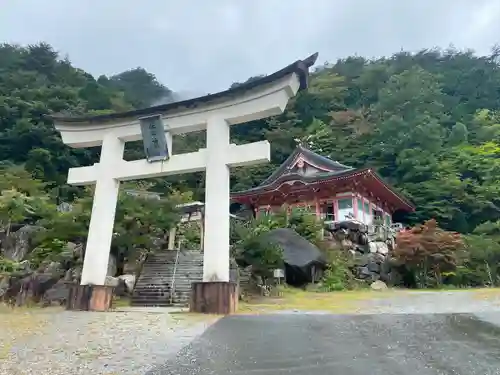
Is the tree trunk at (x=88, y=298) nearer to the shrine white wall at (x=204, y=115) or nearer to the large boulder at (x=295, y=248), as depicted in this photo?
the shrine white wall at (x=204, y=115)

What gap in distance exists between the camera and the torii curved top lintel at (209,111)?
8273 millimetres

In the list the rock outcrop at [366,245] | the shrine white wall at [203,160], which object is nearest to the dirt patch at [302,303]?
the shrine white wall at [203,160]

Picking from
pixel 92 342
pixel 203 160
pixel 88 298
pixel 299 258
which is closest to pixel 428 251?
pixel 299 258

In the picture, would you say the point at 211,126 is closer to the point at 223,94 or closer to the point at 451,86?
the point at 223,94

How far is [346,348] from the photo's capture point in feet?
13.7

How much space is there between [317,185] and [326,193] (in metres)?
0.94

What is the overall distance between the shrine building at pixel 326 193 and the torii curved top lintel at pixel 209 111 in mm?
11560

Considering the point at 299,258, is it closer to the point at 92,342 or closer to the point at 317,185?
the point at 317,185

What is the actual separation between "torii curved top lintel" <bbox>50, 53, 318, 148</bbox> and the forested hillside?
17442 millimetres

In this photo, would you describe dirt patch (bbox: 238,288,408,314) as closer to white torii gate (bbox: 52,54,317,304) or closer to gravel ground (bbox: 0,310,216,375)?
white torii gate (bbox: 52,54,317,304)

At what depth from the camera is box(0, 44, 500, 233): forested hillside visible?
25.4 meters

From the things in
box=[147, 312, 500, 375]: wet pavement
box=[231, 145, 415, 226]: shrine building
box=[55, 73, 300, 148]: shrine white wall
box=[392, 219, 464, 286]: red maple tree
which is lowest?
box=[147, 312, 500, 375]: wet pavement

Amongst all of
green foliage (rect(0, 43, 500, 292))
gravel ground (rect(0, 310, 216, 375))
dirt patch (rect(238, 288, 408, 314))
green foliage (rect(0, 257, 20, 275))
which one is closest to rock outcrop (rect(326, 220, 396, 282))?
green foliage (rect(0, 43, 500, 292))

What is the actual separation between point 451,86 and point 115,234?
40131 mm
